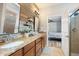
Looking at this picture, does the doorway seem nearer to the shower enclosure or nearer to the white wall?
the white wall

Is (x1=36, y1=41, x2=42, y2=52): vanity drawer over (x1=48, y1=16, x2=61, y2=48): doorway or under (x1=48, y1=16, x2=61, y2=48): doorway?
under

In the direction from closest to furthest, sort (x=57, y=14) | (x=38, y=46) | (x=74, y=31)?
(x=57, y=14), (x=38, y=46), (x=74, y=31)

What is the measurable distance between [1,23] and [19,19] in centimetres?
53

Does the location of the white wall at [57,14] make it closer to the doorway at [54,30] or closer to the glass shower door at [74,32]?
the doorway at [54,30]

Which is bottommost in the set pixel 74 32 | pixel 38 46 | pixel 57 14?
pixel 38 46

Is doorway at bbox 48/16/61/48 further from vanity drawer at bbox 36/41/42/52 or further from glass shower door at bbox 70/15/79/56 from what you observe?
glass shower door at bbox 70/15/79/56

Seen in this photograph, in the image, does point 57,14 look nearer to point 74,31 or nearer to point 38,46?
point 74,31

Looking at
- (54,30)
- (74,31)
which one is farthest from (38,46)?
(74,31)

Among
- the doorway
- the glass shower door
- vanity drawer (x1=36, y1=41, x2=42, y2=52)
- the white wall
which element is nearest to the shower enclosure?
the glass shower door

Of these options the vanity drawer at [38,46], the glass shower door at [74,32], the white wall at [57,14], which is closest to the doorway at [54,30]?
the white wall at [57,14]

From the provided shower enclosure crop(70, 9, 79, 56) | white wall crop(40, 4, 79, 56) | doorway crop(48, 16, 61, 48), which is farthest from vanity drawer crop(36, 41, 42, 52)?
shower enclosure crop(70, 9, 79, 56)

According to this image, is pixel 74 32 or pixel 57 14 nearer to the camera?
pixel 57 14

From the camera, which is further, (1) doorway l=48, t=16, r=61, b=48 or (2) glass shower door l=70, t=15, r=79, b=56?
(2) glass shower door l=70, t=15, r=79, b=56

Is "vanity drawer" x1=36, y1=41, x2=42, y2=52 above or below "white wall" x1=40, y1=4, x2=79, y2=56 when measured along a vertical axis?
below
